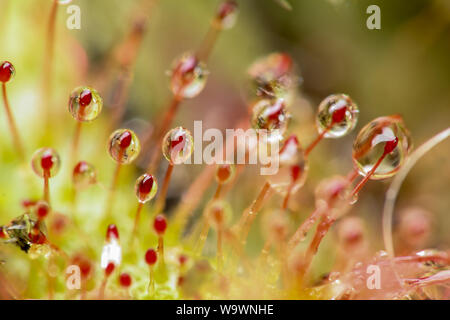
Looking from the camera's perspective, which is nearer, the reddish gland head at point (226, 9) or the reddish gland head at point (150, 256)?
the reddish gland head at point (150, 256)

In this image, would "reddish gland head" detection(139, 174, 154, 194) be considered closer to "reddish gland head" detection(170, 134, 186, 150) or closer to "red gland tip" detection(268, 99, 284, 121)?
"reddish gland head" detection(170, 134, 186, 150)

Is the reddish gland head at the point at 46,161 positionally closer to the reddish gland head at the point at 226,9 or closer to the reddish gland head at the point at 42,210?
the reddish gland head at the point at 42,210

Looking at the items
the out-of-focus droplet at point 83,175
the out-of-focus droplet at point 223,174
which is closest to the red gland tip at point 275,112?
the out-of-focus droplet at point 223,174

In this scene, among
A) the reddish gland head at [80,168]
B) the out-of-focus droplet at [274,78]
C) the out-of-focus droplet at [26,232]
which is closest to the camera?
the out-of-focus droplet at [26,232]

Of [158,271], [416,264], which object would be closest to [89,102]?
[158,271]

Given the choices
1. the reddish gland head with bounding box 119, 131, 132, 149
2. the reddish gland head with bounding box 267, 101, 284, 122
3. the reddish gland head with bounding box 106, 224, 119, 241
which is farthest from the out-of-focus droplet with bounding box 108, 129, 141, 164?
the reddish gland head with bounding box 267, 101, 284, 122

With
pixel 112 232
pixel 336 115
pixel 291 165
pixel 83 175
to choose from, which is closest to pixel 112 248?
pixel 112 232
